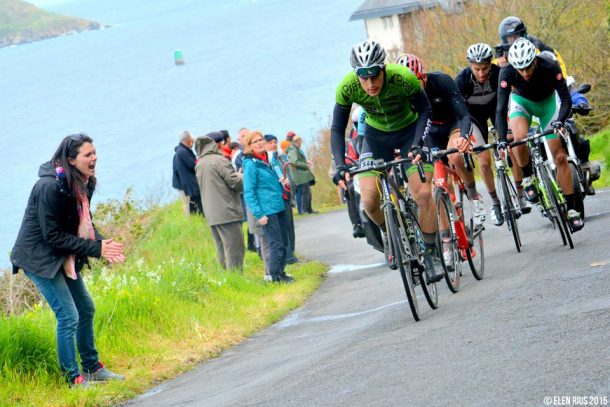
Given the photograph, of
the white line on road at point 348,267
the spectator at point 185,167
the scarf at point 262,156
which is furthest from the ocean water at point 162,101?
the scarf at point 262,156

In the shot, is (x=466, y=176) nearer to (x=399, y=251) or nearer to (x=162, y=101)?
(x=399, y=251)

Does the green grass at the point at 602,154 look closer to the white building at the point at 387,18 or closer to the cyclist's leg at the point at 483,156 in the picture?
the cyclist's leg at the point at 483,156

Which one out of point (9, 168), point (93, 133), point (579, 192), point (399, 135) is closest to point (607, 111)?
point (579, 192)

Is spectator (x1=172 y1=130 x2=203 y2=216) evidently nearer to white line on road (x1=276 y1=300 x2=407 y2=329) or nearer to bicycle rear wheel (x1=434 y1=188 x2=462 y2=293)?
white line on road (x1=276 y1=300 x2=407 y2=329)

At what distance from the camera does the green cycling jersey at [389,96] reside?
33.7 ft

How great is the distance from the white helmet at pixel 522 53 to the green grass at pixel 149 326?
3.94m

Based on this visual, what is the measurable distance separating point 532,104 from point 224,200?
5.23m

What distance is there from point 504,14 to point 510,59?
19.3 meters

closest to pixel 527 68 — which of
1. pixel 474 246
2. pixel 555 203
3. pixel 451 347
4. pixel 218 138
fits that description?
pixel 555 203

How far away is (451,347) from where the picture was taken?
8.18 meters

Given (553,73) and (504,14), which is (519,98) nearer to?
(553,73)

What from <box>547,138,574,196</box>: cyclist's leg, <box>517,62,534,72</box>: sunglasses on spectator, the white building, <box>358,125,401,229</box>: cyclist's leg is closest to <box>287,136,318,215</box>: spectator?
<box>547,138,574,196</box>: cyclist's leg

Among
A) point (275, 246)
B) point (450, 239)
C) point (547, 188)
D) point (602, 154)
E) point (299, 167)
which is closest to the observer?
point (450, 239)

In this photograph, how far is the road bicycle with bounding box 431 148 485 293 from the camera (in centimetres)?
1119
